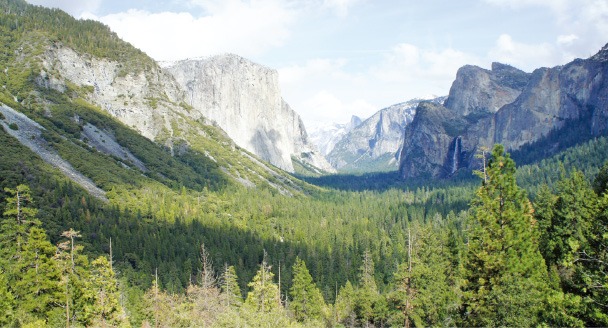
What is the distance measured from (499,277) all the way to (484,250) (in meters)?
2.26

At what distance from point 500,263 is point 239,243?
8341 centimetres

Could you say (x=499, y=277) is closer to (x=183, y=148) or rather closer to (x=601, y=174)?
(x=601, y=174)

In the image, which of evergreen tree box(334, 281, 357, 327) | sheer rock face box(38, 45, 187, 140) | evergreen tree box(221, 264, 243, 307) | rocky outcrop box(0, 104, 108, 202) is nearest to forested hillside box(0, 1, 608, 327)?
evergreen tree box(334, 281, 357, 327)

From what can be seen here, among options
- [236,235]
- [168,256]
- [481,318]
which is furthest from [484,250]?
[236,235]

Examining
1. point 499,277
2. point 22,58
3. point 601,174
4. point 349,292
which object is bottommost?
point 349,292

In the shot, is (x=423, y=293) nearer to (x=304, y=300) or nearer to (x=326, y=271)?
(x=304, y=300)

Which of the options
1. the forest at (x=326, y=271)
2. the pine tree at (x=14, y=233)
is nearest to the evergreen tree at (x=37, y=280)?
the forest at (x=326, y=271)

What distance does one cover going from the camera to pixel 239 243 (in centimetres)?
11112

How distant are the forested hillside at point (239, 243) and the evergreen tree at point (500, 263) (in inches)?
4.6

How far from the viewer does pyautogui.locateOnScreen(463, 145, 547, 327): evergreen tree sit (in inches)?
1238

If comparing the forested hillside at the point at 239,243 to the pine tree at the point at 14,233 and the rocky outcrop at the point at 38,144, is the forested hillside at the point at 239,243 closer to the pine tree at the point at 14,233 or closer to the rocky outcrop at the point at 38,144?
the pine tree at the point at 14,233

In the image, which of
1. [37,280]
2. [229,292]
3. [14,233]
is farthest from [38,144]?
[37,280]

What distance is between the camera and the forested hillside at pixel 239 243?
114 ft

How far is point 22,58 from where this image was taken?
170 meters
